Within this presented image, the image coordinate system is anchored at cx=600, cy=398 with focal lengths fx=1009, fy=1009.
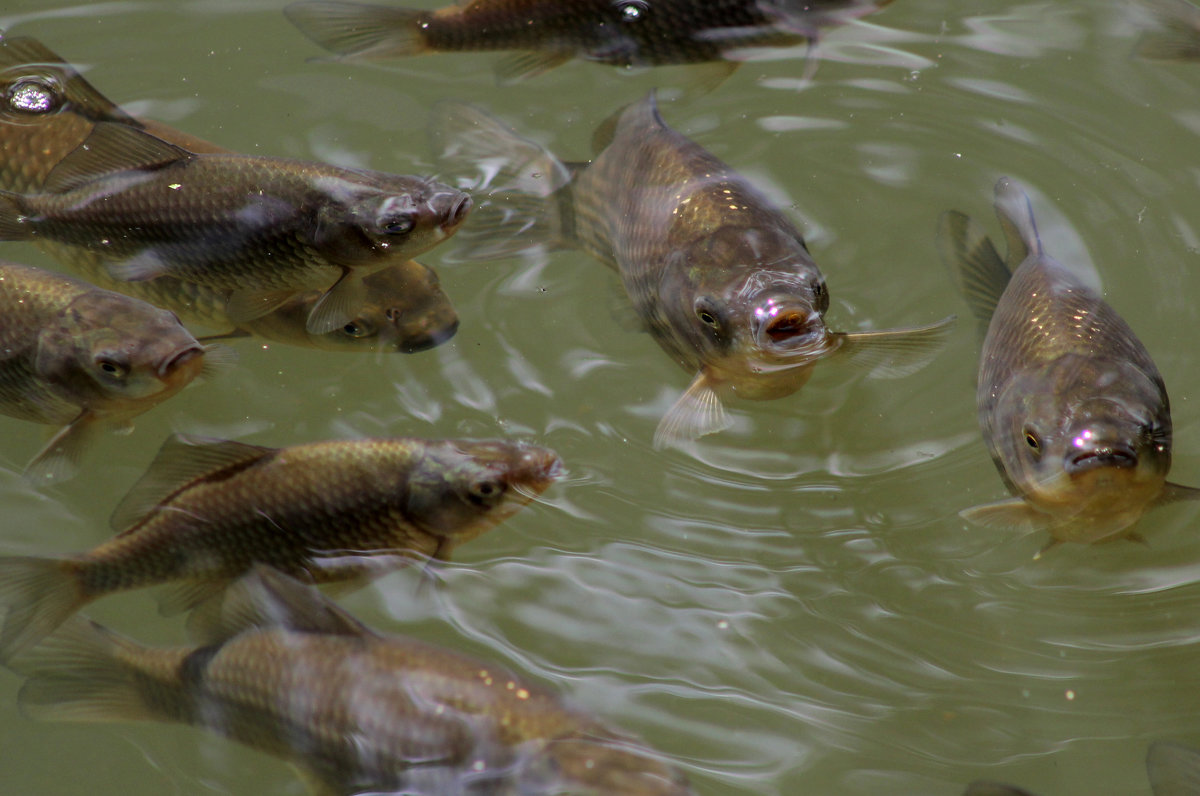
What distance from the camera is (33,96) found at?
3.61 metres

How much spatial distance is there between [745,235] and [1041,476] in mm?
1010

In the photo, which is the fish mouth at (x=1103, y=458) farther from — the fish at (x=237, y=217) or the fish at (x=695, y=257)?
the fish at (x=237, y=217)

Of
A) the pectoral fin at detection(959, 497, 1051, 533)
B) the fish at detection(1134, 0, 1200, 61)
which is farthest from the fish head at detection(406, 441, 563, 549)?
the fish at detection(1134, 0, 1200, 61)

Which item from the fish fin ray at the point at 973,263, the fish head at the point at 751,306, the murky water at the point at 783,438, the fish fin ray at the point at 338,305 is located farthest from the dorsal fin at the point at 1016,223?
Result: the fish fin ray at the point at 338,305

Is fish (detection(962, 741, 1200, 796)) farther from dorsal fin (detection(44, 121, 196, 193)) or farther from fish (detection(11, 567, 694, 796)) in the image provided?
dorsal fin (detection(44, 121, 196, 193))

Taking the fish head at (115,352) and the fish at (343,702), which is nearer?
the fish at (343,702)

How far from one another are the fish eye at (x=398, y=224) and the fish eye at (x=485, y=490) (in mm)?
780

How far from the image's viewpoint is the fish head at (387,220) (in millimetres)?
2857

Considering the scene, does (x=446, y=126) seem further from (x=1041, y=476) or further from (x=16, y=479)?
(x=1041, y=476)

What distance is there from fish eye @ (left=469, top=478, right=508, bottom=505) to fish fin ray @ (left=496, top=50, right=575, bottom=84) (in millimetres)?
1744

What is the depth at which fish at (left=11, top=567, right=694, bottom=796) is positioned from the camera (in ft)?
7.28

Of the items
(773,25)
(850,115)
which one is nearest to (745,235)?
(773,25)

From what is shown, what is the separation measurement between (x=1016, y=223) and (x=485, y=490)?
1870mm

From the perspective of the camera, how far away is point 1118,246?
12.5ft
